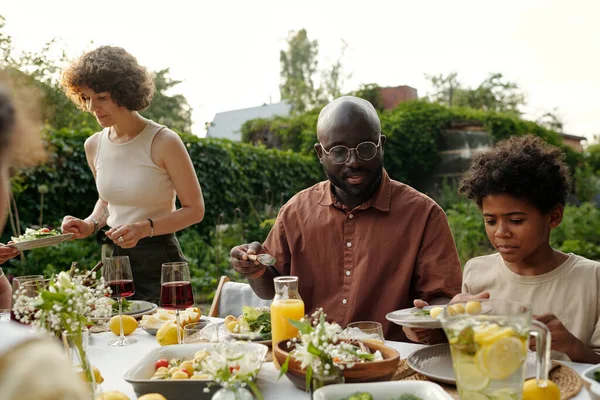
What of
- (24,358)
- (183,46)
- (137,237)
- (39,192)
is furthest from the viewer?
(183,46)


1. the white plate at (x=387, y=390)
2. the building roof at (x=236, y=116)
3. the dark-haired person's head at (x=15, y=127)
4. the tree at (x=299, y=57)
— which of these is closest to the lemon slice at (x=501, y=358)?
the white plate at (x=387, y=390)

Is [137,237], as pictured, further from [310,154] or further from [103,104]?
[310,154]

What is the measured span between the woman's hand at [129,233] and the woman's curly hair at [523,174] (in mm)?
1771

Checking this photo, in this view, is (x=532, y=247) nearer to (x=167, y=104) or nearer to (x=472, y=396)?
(x=472, y=396)

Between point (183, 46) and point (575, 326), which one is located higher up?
point (183, 46)

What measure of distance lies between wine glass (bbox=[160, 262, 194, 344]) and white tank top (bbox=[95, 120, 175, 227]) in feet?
3.89

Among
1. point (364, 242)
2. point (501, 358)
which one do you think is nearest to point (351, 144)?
point (364, 242)

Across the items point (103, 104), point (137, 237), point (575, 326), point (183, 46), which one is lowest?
point (575, 326)

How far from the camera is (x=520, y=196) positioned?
2336mm

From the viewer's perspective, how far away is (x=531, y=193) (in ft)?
7.69

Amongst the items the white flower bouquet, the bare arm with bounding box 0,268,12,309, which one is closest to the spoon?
the white flower bouquet

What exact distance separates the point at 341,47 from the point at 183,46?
47.3 feet

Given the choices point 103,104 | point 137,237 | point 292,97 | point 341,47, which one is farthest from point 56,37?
point 341,47

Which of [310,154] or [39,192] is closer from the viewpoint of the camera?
[39,192]
